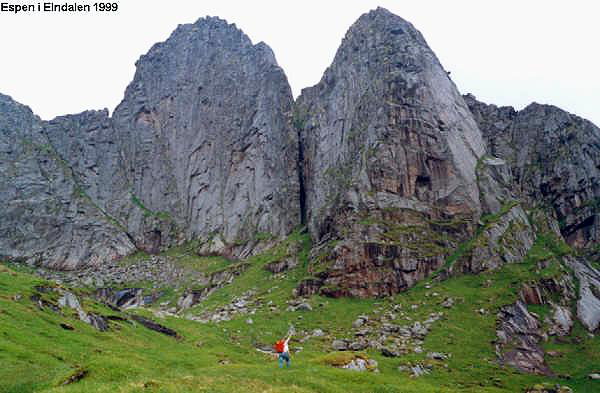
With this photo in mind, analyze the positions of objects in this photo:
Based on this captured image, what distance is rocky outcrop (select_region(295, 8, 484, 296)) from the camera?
286 feet

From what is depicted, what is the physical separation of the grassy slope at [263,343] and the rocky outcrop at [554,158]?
24317mm

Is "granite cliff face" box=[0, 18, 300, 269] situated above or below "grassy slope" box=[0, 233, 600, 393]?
above

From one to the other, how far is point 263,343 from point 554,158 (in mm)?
95495

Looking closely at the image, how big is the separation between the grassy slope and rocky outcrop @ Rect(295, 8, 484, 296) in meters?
8.09

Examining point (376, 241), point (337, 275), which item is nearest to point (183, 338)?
point (337, 275)

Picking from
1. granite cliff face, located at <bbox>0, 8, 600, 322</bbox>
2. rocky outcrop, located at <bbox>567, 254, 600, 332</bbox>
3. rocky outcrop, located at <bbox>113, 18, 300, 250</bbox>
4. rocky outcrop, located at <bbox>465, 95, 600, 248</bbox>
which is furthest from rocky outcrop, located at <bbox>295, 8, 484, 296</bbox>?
rocky outcrop, located at <bbox>567, 254, 600, 332</bbox>

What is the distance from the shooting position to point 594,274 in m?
87.5

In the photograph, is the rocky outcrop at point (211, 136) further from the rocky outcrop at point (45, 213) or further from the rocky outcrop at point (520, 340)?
the rocky outcrop at point (520, 340)

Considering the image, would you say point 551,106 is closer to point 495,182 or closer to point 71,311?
point 495,182

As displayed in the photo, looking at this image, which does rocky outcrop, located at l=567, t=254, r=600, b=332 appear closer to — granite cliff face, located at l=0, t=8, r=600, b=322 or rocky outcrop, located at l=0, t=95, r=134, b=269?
granite cliff face, located at l=0, t=8, r=600, b=322

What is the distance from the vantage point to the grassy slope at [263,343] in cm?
2862

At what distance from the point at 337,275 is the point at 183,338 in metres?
34.3

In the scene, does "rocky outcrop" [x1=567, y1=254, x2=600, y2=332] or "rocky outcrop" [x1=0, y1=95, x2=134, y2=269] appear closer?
"rocky outcrop" [x1=567, y1=254, x2=600, y2=332]

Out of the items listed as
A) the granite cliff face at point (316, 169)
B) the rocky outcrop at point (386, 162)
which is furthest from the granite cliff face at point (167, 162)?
the rocky outcrop at point (386, 162)
